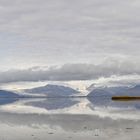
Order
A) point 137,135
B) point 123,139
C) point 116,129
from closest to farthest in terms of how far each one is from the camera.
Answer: point 123,139 < point 137,135 < point 116,129

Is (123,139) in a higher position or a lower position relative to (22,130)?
lower

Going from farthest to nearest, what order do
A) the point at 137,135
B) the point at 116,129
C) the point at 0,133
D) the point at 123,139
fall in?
the point at 116,129, the point at 0,133, the point at 137,135, the point at 123,139

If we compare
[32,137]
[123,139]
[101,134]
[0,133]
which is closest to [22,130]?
[0,133]

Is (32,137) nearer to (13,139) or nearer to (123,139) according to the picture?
(13,139)

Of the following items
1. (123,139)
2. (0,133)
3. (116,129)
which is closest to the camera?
(123,139)

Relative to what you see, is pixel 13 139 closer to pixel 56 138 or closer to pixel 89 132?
pixel 56 138

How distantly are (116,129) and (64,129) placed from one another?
6410mm

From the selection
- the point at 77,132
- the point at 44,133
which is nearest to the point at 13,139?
the point at 44,133

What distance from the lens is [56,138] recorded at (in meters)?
38.1

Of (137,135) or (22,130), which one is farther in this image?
(22,130)

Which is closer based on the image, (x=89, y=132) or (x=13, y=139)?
(x=13, y=139)

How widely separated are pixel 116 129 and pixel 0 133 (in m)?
14.0

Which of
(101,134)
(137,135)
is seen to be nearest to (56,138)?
(101,134)

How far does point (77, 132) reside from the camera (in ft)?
143
